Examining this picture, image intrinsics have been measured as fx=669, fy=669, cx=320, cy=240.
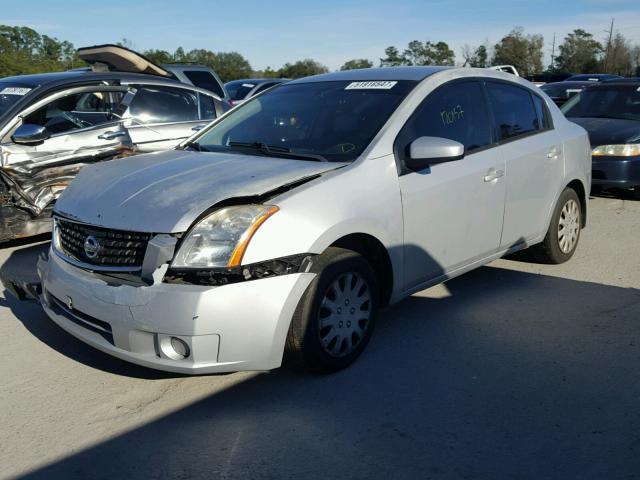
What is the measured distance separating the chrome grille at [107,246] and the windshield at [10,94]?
334cm

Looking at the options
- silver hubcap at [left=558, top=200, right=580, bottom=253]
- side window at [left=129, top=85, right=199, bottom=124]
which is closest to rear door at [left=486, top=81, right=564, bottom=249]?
silver hubcap at [left=558, top=200, right=580, bottom=253]

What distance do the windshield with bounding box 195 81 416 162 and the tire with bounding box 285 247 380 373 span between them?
27.7 inches

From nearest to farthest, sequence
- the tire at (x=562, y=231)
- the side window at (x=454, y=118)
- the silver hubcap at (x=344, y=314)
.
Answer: the silver hubcap at (x=344, y=314) < the side window at (x=454, y=118) < the tire at (x=562, y=231)

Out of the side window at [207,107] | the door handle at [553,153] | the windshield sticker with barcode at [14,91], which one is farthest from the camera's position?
the side window at [207,107]

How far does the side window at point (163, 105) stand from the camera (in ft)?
23.5

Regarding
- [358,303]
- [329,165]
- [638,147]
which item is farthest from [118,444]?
[638,147]

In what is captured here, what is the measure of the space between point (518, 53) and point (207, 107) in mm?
71821

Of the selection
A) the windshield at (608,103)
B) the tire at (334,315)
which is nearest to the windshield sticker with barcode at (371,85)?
the tire at (334,315)

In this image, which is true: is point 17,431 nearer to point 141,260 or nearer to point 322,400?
point 141,260

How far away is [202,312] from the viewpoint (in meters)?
3.13

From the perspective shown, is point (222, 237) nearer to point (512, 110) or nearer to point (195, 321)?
point (195, 321)

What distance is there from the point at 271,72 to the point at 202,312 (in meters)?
61.8

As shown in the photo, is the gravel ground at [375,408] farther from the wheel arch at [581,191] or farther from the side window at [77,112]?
the side window at [77,112]

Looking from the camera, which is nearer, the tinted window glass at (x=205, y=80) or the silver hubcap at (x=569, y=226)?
the silver hubcap at (x=569, y=226)
